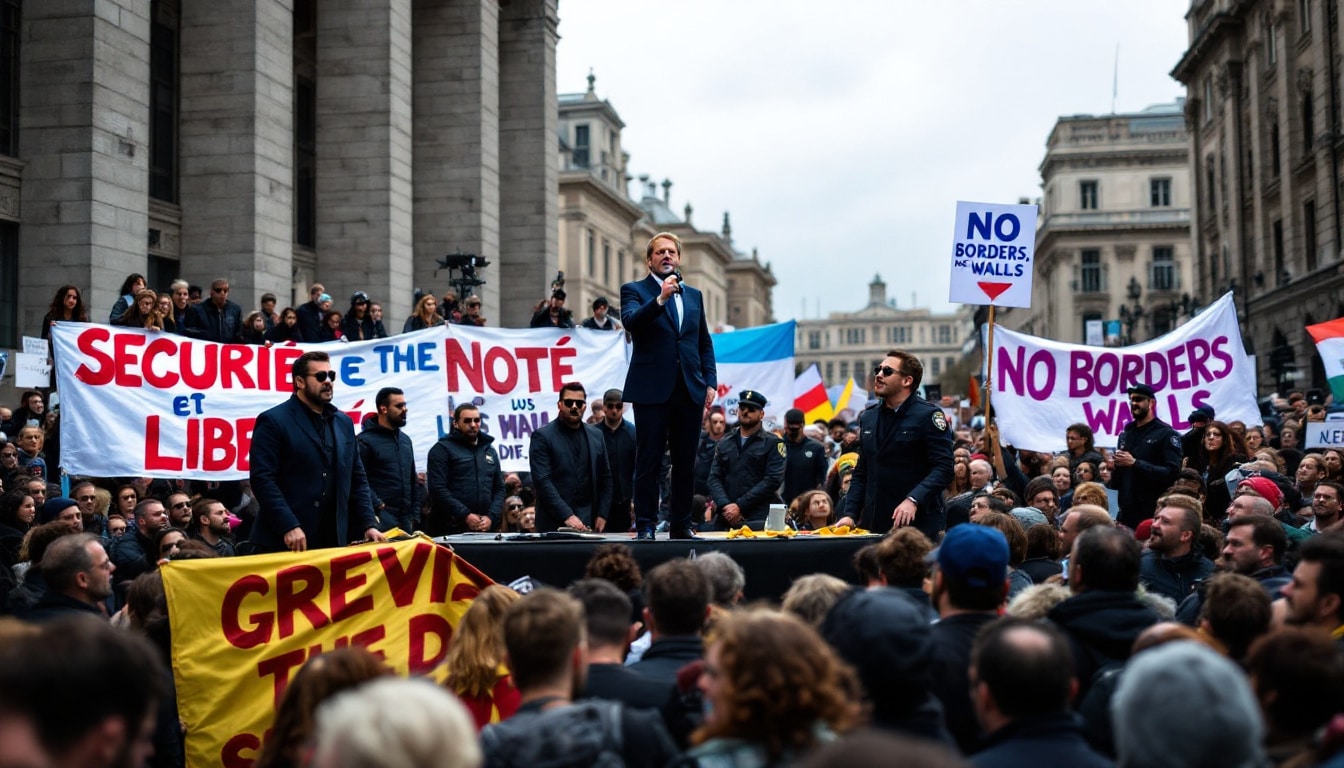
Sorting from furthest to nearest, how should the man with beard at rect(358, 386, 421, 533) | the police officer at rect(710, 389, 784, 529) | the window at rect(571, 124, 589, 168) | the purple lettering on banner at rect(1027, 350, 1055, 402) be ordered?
the window at rect(571, 124, 589, 168) → the purple lettering on banner at rect(1027, 350, 1055, 402) → the police officer at rect(710, 389, 784, 529) → the man with beard at rect(358, 386, 421, 533)

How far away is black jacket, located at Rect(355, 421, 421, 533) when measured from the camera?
37.6ft

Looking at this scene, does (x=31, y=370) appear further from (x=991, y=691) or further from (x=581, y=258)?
(x=581, y=258)

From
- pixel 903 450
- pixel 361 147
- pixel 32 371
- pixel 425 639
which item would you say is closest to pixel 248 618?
pixel 425 639

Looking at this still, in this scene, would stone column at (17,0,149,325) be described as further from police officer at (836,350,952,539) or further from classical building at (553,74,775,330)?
classical building at (553,74,775,330)

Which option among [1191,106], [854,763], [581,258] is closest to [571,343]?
[854,763]

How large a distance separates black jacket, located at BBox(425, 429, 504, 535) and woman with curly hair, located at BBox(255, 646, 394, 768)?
7.17m

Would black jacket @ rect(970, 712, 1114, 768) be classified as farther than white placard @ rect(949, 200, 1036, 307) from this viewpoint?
No

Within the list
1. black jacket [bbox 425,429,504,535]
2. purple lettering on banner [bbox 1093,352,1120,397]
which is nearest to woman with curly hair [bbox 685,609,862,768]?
black jacket [bbox 425,429,504,535]

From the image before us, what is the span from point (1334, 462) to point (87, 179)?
53.9ft

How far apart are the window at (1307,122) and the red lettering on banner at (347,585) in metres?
50.3

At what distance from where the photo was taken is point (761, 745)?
3910 millimetres

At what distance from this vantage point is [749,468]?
13.0 m

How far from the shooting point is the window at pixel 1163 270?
10300 centimetres

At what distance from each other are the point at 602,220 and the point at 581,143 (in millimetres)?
9276
